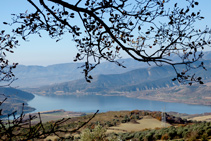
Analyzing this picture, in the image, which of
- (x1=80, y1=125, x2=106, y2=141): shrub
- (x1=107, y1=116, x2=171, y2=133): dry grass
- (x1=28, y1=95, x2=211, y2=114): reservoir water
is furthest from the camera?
(x1=28, y1=95, x2=211, y2=114): reservoir water

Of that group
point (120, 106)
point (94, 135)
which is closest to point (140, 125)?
point (94, 135)

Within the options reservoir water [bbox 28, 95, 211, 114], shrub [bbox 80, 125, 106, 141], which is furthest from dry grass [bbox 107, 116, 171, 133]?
reservoir water [bbox 28, 95, 211, 114]

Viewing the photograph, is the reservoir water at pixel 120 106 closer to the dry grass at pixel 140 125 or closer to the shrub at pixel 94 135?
the dry grass at pixel 140 125

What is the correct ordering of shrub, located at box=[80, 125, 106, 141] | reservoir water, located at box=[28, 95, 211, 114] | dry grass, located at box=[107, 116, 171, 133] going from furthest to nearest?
reservoir water, located at box=[28, 95, 211, 114] → dry grass, located at box=[107, 116, 171, 133] → shrub, located at box=[80, 125, 106, 141]

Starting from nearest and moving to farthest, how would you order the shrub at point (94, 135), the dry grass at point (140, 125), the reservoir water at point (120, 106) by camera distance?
1. the shrub at point (94, 135)
2. the dry grass at point (140, 125)
3. the reservoir water at point (120, 106)

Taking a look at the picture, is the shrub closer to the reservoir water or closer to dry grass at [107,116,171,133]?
dry grass at [107,116,171,133]

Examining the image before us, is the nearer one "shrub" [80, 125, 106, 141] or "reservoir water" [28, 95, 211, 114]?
"shrub" [80, 125, 106, 141]

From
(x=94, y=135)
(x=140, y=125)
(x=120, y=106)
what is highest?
(x=94, y=135)

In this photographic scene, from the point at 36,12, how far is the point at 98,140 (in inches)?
243

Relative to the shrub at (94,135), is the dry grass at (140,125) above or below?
below

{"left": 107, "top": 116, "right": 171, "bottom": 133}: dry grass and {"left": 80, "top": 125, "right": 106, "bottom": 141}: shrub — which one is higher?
{"left": 80, "top": 125, "right": 106, "bottom": 141}: shrub

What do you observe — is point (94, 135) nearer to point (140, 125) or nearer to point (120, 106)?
point (140, 125)

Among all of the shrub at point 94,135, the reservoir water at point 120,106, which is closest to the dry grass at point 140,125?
the shrub at point 94,135

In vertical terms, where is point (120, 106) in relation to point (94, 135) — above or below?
below
